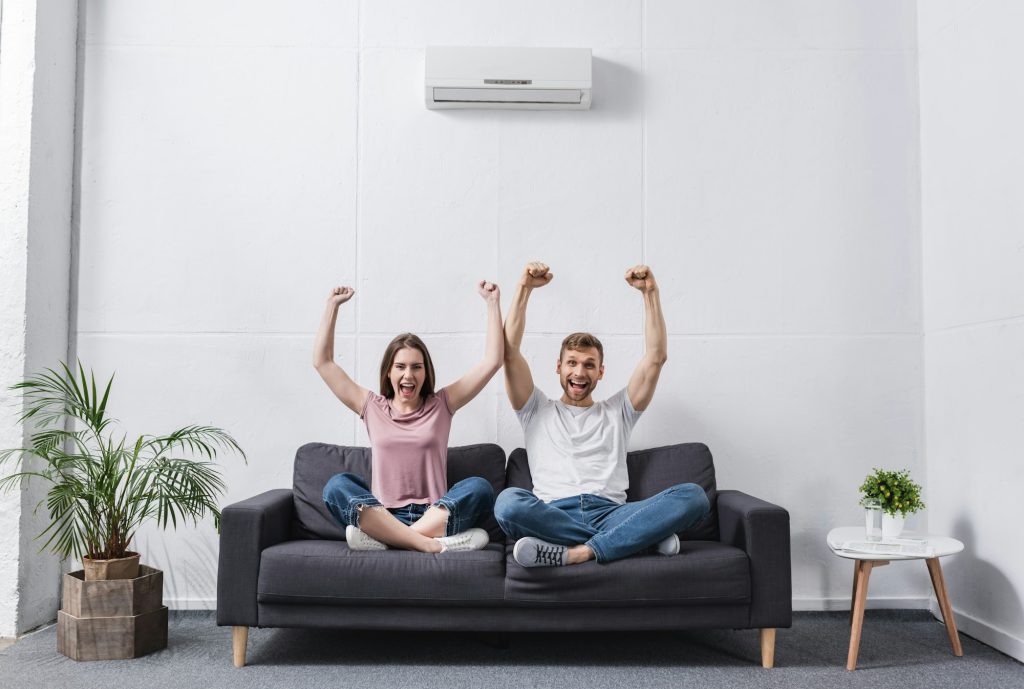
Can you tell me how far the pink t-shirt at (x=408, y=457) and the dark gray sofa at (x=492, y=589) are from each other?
1.28 ft

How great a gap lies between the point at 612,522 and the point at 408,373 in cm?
102

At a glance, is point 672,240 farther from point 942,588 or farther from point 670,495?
point 942,588

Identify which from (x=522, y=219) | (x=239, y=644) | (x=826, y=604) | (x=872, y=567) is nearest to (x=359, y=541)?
(x=239, y=644)

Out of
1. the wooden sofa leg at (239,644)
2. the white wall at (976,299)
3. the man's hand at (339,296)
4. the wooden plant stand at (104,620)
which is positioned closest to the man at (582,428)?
the man's hand at (339,296)

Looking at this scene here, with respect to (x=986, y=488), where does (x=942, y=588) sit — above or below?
below

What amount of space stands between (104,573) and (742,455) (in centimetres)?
270

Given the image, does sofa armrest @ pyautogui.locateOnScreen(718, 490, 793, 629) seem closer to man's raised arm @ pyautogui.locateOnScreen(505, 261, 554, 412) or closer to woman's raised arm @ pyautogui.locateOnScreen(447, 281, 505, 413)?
man's raised arm @ pyautogui.locateOnScreen(505, 261, 554, 412)

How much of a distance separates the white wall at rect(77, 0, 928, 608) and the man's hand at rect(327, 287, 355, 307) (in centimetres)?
26

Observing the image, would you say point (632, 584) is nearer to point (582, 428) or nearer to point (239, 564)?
point (582, 428)

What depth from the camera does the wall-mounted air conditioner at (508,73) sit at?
12.0ft

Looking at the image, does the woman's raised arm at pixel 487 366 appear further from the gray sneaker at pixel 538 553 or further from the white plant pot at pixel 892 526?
the white plant pot at pixel 892 526

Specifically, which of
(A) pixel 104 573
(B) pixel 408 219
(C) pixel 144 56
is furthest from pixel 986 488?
(C) pixel 144 56

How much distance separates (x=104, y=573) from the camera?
3.00 m

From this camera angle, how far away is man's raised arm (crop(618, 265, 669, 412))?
3.33 m
